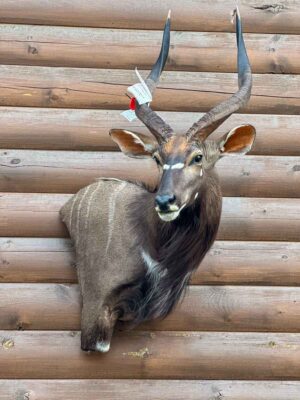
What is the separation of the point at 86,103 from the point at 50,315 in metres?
1.64

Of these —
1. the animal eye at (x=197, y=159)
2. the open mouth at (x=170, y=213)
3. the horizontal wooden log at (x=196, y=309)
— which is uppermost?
the animal eye at (x=197, y=159)

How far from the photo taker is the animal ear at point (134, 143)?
6.45 meters

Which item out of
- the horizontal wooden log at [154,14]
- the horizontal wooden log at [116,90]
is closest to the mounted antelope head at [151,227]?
the horizontal wooden log at [116,90]

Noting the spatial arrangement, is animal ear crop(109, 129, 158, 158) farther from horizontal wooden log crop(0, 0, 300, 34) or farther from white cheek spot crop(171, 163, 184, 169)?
horizontal wooden log crop(0, 0, 300, 34)

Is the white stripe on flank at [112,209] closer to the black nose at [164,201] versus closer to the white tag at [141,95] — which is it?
the white tag at [141,95]

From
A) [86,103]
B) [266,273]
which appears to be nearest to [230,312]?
[266,273]

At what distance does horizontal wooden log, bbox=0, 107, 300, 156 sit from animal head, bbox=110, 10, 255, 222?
63 centimetres

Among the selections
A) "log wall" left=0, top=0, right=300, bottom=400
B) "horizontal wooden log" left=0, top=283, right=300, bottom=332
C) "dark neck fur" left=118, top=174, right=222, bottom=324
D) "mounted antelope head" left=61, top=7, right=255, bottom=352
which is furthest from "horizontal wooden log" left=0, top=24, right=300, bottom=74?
"horizontal wooden log" left=0, top=283, right=300, bottom=332

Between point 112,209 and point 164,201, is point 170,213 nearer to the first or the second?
point 164,201

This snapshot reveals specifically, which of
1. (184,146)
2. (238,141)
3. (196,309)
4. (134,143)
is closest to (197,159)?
(184,146)

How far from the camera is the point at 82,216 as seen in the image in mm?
6805

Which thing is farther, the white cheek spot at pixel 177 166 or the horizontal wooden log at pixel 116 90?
the horizontal wooden log at pixel 116 90

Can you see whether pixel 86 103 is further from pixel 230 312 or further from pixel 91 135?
pixel 230 312

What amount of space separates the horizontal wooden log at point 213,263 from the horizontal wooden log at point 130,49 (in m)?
1.44
